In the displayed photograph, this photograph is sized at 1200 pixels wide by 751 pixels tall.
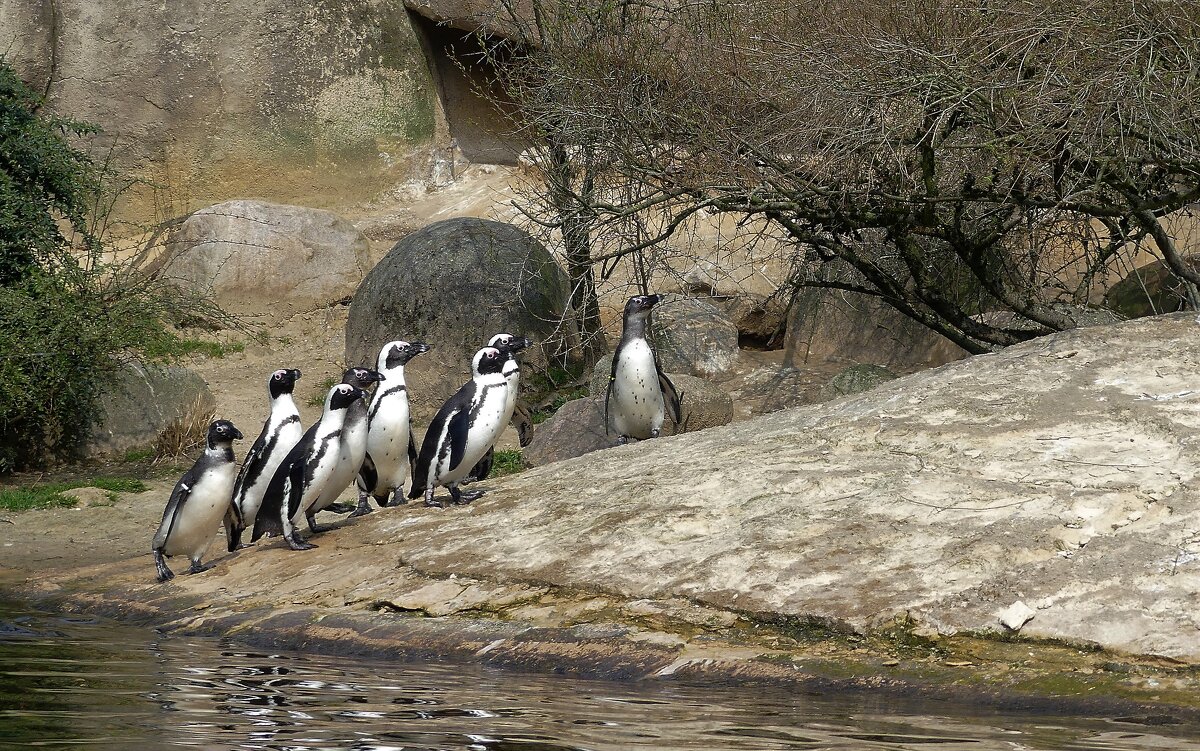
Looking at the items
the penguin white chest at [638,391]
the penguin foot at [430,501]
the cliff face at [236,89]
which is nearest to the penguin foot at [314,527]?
the penguin foot at [430,501]

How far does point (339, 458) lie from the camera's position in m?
8.63

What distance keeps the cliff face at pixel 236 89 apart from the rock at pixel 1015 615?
54.6 ft

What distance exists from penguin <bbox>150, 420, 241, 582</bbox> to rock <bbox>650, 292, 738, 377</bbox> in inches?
257

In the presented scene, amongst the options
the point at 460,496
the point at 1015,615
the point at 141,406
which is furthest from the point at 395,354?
the point at 141,406

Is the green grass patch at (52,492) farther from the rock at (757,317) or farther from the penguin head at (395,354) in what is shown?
the rock at (757,317)

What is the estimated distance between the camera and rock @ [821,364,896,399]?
13203 mm

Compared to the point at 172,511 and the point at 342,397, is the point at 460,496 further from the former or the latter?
the point at 172,511

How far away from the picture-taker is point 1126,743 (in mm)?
4500

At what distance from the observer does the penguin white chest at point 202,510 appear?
8.39 m

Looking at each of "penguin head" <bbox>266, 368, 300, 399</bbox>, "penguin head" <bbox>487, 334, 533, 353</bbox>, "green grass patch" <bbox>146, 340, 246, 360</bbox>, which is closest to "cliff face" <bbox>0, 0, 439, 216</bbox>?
"green grass patch" <bbox>146, 340, 246, 360</bbox>

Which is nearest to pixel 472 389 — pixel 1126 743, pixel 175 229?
pixel 1126 743

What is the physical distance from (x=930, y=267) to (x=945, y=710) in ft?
27.3

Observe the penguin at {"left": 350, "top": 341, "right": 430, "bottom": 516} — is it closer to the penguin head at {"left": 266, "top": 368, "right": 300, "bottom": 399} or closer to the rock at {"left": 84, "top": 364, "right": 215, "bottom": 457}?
the penguin head at {"left": 266, "top": 368, "right": 300, "bottom": 399}

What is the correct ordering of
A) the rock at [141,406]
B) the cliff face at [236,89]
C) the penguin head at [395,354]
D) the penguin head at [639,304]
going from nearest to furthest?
the penguin head at [395,354] < the penguin head at [639,304] < the rock at [141,406] < the cliff face at [236,89]
